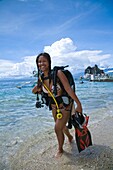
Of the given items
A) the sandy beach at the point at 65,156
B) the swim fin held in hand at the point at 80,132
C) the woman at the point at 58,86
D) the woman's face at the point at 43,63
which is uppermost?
the woman's face at the point at 43,63

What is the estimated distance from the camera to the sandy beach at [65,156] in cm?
375

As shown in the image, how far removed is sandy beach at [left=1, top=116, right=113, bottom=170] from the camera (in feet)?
12.3

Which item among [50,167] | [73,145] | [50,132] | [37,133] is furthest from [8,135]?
[50,167]

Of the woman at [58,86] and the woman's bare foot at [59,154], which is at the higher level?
the woman at [58,86]

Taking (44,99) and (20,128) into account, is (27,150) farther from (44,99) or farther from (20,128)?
(20,128)

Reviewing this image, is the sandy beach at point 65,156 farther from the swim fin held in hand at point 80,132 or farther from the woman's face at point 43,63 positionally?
the woman's face at point 43,63

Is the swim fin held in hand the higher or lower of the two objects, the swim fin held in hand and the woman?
the lower

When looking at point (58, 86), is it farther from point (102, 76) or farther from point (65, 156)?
point (102, 76)

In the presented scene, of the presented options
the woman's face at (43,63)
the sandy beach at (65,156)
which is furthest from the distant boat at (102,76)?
the woman's face at (43,63)

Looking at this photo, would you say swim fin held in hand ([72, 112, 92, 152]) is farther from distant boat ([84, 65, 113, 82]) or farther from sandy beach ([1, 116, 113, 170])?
distant boat ([84, 65, 113, 82])

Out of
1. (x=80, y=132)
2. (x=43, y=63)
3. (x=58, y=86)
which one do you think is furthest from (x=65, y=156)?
(x=43, y=63)

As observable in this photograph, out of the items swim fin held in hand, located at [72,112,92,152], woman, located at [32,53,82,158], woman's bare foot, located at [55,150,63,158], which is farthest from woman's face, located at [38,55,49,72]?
woman's bare foot, located at [55,150,63,158]

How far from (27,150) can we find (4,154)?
20.5 inches

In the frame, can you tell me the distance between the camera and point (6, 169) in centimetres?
390
